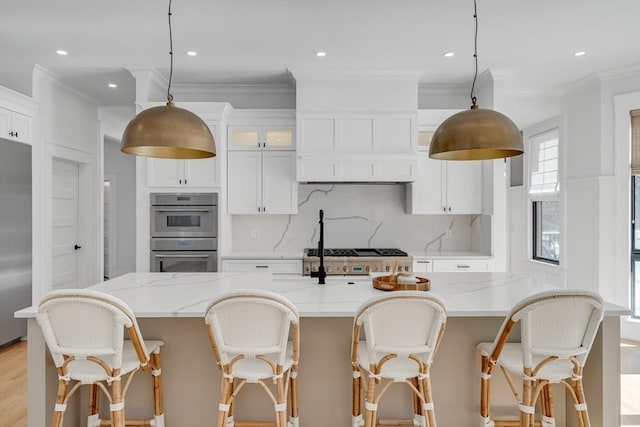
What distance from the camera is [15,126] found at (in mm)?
3736

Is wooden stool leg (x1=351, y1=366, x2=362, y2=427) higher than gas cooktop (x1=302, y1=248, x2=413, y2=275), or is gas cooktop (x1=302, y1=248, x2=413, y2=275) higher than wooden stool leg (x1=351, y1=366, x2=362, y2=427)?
gas cooktop (x1=302, y1=248, x2=413, y2=275)

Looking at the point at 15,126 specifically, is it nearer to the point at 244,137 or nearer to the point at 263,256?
the point at 244,137

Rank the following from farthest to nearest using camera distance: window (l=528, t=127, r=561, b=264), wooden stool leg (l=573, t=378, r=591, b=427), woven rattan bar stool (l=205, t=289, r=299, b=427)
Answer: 1. window (l=528, t=127, r=561, b=264)
2. wooden stool leg (l=573, t=378, r=591, b=427)
3. woven rattan bar stool (l=205, t=289, r=299, b=427)

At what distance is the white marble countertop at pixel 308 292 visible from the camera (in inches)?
73.9

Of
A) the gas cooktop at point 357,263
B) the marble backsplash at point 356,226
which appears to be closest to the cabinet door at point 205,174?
the marble backsplash at point 356,226

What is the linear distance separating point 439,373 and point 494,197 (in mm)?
2449

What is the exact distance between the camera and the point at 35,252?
156 inches

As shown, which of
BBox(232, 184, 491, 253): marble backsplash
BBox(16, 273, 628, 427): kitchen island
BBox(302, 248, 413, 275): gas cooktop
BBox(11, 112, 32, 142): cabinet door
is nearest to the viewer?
BBox(16, 273, 628, 427): kitchen island

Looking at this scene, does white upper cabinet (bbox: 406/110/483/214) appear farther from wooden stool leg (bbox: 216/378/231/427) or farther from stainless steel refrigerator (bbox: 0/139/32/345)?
stainless steel refrigerator (bbox: 0/139/32/345)

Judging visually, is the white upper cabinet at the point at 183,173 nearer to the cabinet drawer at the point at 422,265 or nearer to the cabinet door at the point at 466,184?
the cabinet drawer at the point at 422,265

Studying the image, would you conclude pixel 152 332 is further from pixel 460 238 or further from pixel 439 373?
pixel 460 238

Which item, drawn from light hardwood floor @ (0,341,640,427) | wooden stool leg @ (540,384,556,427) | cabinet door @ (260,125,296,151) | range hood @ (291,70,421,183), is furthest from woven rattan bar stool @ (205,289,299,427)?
cabinet door @ (260,125,296,151)

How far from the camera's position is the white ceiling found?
280 centimetres

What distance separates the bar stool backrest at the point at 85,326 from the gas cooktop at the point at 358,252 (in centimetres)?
252
